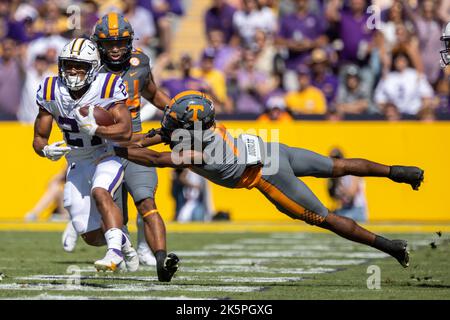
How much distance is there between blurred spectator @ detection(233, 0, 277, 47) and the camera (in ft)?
46.6

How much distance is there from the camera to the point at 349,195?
458 inches

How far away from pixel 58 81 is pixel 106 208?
935mm

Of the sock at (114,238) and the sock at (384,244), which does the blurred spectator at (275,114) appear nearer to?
the sock at (384,244)

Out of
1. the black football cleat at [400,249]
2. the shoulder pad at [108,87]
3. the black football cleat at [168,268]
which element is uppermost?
the shoulder pad at [108,87]

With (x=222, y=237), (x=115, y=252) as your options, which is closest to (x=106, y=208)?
(x=115, y=252)

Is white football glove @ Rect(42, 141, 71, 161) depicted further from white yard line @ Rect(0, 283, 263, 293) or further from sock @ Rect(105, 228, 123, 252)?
white yard line @ Rect(0, 283, 263, 293)

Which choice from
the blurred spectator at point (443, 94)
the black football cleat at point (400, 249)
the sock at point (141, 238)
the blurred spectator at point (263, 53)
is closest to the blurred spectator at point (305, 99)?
the blurred spectator at point (263, 53)

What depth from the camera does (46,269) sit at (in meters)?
7.61

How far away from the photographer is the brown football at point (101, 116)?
6656 millimetres

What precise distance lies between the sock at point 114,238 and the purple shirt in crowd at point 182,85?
6165 mm

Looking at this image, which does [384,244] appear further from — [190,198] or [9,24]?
[9,24]

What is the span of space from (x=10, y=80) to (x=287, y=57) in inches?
141

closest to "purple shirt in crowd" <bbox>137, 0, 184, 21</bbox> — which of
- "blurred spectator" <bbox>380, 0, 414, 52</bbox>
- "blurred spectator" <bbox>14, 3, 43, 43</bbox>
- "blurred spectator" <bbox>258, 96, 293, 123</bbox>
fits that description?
"blurred spectator" <bbox>14, 3, 43, 43</bbox>

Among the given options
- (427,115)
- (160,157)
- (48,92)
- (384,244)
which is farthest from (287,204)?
(427,115)
